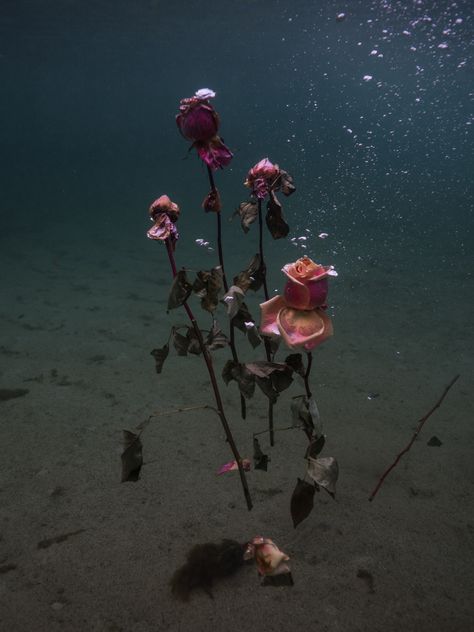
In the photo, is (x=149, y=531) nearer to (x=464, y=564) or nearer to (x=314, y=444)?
(x=314, y=444)

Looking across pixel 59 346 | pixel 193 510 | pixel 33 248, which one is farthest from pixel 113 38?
pixel 193 510

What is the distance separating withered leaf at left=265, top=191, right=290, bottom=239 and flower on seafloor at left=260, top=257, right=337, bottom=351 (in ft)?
1.52

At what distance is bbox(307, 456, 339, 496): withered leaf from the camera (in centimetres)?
158

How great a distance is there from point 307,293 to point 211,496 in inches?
56.7

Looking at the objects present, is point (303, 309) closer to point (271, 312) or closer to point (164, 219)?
point (271, 312)

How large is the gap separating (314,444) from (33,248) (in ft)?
32.1

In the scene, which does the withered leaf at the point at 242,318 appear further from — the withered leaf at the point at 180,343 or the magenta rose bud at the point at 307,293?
the magenta rose bud at the point at 307,293

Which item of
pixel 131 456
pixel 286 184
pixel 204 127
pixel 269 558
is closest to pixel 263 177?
pixel 286 184

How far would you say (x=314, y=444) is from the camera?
174cm

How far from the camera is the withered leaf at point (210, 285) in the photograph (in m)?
1.83

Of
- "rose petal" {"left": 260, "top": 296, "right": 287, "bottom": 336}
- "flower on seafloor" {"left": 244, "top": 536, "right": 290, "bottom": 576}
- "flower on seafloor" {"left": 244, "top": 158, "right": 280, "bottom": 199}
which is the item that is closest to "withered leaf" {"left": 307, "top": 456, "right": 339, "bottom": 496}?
"flower on seafloor" {"left": 244, "top": 536, "right": 290, "bottom": 576}

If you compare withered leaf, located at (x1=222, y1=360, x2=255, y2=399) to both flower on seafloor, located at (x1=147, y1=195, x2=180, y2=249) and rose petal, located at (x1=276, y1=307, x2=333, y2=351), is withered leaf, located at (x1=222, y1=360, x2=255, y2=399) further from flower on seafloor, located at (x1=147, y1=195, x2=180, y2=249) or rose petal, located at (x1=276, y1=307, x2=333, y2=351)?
flower on seafloor, located at (x1=147, y1=195, x2=180, y2=249)

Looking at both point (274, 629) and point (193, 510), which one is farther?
point (193, 510)

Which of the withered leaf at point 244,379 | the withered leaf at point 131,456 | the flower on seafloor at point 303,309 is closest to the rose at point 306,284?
the flower on seafloor at point 303,309
